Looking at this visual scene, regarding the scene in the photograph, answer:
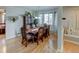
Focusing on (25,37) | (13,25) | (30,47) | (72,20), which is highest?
(72,20)

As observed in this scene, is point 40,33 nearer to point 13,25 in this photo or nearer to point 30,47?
point 30,47

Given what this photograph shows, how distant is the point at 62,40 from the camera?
2396 millimetres

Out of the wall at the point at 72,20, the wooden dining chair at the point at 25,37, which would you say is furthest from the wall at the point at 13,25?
the wall at the point at 72,20

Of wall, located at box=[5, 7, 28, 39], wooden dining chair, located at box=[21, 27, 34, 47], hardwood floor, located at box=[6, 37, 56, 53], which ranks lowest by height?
hardwood floor, located at box=[6, 37, 56, 53]

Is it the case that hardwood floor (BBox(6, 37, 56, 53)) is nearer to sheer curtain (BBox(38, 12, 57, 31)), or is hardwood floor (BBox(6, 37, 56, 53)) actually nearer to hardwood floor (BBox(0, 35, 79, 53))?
hardwood floor (BBox(0, 35, 79, 53))

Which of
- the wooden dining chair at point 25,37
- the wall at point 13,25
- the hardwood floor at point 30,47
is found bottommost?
the hardwood floor at point 30,47

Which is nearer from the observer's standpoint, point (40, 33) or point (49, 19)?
point (49, 19)

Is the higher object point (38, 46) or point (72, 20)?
point (72, 20)

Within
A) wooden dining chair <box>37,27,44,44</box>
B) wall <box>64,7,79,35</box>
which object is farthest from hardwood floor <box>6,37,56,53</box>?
wall <box>64,7,79,35</box>

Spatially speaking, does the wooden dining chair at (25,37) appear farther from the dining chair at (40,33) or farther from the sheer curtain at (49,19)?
the sheer curtain at (49,19)

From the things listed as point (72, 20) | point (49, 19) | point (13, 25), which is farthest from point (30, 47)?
point (72, 20)

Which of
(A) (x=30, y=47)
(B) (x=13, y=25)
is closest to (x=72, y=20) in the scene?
(A) (x=30, y=47)
